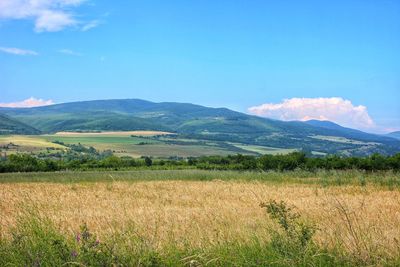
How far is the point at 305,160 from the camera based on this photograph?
6906 cm

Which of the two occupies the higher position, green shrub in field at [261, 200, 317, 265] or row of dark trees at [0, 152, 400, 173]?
green shrub in field at [261, 200, 317, 265]

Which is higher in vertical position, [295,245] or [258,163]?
[295,245]

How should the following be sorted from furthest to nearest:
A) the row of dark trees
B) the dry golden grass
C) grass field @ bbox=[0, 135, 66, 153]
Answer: grass field @ bbox=[0, 135, 66, 153] < the row of dark trees < the dry golden grass

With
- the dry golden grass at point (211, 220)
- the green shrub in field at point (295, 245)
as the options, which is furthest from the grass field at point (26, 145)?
the green shrub in field at point (295, 245)

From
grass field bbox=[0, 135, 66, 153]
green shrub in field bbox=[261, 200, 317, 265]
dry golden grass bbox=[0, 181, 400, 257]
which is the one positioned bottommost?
grass field bbox=[0, 135, 66, 153]

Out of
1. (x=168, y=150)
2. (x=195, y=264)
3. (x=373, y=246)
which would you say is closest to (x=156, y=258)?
(x=195, y=264)

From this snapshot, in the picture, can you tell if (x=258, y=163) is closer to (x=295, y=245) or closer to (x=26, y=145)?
(x=295, y=245)

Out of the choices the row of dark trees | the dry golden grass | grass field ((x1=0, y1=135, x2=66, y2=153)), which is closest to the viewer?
the dry golden grass

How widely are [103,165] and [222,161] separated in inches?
1008

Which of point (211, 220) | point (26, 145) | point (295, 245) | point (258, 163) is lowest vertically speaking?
point (26, 145)

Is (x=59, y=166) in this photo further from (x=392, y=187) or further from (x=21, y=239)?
(x=21, y=239)

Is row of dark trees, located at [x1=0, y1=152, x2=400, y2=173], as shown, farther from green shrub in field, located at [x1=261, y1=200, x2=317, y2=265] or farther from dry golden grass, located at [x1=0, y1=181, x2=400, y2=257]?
green shrub in field, located at [x1=261, y1=200, x2=317, y2=265]

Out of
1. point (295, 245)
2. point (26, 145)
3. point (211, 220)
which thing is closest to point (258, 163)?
point (211, 220)

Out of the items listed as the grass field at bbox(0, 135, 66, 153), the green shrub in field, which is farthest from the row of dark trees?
the grass field at bbox(0, 135, 66, 153)
